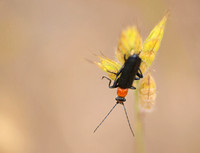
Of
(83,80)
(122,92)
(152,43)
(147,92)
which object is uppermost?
(83,80)

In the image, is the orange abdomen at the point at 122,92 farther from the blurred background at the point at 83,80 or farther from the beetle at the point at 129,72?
the blurred background at the point at 83,80

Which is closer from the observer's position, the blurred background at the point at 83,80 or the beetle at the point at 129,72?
the beetle at the point at 129,72

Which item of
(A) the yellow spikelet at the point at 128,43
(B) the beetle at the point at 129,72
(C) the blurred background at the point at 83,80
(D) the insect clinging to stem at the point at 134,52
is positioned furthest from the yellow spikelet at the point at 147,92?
(C) the blurred background at the point at 83,80

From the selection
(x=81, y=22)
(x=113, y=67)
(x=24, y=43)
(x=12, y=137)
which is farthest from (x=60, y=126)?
(x=113, y=67)

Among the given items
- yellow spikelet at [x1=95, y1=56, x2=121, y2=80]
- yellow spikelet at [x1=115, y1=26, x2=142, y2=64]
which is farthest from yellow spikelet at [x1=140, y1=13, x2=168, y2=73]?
yellow spikelet at [x1=95, y1=56, x2=121, y2=80]

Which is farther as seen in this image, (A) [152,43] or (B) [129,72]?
(B) [129,72]

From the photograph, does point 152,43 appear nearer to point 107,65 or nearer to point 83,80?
point 107,65

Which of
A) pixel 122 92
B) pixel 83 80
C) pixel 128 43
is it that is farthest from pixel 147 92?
pixel 83 80

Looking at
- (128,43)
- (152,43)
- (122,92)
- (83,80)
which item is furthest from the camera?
(83,80)

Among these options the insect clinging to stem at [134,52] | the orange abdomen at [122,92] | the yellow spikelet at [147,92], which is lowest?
the yellow spikelet at [147,92]
